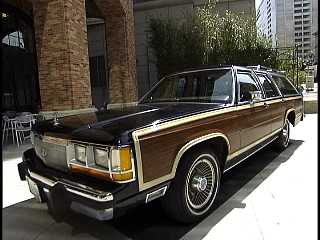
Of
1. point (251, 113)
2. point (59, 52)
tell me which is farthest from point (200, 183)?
point (59, 52)

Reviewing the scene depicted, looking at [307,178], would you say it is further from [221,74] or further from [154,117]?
[154,117]

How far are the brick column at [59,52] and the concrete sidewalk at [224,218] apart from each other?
3653 mm

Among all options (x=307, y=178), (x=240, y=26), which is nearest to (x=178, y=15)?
(x=240, y=26)

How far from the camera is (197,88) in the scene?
3680 mm

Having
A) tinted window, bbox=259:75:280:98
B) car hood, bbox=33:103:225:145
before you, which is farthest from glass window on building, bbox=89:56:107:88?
car hood, bbox=33:103:225:145

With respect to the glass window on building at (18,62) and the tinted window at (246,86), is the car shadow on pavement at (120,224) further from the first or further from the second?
the glass window on building at (18,62)

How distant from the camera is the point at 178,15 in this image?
50.3ft

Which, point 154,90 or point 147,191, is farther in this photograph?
point 154,90

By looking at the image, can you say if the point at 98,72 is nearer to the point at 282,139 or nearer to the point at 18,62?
the point at 18,62

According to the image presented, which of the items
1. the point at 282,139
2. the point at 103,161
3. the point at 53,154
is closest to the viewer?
the point at 103,161

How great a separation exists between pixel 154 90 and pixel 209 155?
6.04ft

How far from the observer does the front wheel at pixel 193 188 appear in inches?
94.4

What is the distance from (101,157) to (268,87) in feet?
11.9

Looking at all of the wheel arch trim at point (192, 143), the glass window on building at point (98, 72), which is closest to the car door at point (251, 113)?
the wheel arch trim at point (192, 143)
